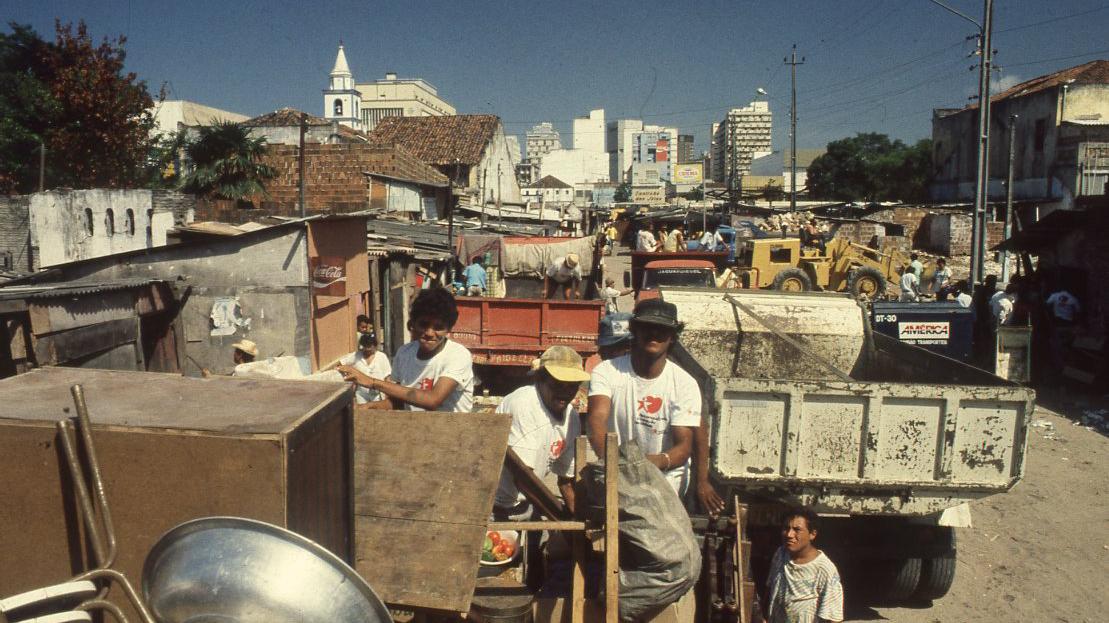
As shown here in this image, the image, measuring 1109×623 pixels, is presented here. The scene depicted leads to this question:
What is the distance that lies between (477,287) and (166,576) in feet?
46.6

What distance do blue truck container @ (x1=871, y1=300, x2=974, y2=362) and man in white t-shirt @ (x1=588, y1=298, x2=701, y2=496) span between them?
8018 mm

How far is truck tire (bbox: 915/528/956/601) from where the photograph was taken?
563cm

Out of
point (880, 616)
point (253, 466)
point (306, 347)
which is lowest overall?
point (880, 616)

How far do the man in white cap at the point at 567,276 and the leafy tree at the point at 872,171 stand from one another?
42329 millimetres

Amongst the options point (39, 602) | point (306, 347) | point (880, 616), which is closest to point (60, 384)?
point (39, 602)

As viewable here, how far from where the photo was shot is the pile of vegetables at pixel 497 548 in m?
3.71

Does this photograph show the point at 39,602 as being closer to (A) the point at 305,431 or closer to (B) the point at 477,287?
(A) the point at 305,431

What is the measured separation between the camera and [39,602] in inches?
79.0

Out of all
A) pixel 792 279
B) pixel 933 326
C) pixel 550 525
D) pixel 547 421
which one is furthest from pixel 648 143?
pixel 550 525

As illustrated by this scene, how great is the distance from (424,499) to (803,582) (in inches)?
91.1

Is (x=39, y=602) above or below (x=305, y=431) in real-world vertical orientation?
below

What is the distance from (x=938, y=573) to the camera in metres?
5.72

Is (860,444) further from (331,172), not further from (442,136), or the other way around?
(442,136)

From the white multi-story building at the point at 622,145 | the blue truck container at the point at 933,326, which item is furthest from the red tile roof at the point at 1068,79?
the white multi-story building at the point at 622,145
